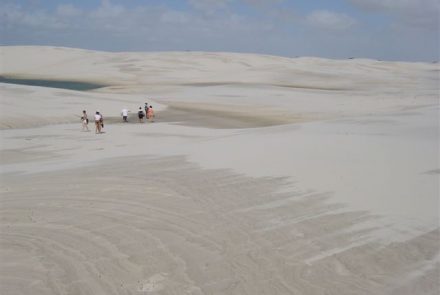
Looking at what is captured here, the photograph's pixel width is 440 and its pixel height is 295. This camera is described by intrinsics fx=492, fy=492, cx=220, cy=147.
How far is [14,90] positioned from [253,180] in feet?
108

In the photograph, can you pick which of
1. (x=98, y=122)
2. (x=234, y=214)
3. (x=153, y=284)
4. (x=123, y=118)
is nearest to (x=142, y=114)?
(x=123, y=118)

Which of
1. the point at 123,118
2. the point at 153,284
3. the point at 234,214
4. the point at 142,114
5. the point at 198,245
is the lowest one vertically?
the point at 153,284

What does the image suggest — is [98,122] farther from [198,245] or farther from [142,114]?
[198,245]

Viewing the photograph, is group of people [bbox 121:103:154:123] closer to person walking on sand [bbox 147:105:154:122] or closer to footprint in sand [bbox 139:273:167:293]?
person walking on sand [bbox 147:105:154:122]

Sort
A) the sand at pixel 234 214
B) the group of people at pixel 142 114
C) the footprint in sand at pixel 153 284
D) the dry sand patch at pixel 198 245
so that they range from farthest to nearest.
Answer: the group of people at pixel 142 114 < the sand at pixel 234 214 < the dry sand patch at pixel 198 245 < the footprint in sand at pixel 153 284

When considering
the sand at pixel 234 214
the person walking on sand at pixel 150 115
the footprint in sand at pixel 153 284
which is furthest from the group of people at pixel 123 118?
the footprint in sand at pixel 153 284

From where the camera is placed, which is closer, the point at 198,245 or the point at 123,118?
the point at 198,245

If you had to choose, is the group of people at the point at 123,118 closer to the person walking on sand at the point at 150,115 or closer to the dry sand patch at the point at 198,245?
the person walking on sand at the point at 150,115

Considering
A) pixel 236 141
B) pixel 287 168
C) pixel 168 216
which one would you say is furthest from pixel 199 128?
pixel 168 216

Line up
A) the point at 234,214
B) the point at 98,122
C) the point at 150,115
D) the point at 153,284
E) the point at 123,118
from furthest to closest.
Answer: the point at 150,115, the point at 123,118, the point at 98,122, the point at 234,214, the point at 153,284

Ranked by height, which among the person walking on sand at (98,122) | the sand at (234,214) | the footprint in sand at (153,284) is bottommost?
the footprint in sand at (153,284)

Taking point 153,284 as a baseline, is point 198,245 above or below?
above

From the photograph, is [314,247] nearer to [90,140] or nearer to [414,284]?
[414,284]

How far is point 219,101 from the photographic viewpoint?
42.5 m
